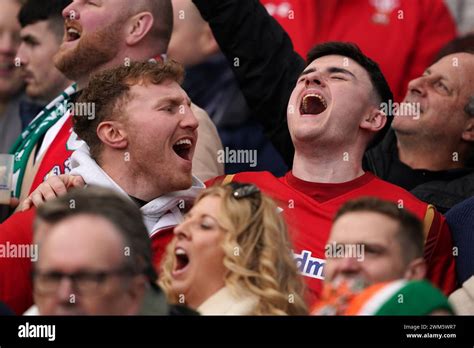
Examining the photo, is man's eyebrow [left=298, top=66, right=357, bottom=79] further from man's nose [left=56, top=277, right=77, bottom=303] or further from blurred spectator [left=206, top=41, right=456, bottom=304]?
man's nose [left=56, top=277, right=77, bottom=303]

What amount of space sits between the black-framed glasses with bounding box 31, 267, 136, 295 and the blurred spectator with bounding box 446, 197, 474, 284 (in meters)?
1.57

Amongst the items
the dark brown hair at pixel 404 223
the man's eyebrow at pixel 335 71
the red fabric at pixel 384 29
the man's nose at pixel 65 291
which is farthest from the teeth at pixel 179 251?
the red fabric at pixel 384 29

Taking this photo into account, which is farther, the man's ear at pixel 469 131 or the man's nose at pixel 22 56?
the man's nose at pixel 22 56

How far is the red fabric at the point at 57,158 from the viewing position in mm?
6113

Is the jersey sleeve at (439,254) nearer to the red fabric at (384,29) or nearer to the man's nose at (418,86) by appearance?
the man's nose at (418,86)

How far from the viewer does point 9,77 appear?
758 centimetres

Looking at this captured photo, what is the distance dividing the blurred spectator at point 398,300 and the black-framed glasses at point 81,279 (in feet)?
2.20

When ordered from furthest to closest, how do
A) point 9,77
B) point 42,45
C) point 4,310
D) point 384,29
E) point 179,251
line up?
1. point 9,77
2. point 42,45
3. point 384,29
4. point 179,251
5. point 4,310

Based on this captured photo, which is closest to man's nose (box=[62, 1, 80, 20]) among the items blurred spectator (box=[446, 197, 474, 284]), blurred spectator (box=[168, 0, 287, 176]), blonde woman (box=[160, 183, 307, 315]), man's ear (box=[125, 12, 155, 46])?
man's ear (box=[125, 12, 155, 46])

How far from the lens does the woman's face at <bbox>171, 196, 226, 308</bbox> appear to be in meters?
4.98

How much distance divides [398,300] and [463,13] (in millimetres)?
2828

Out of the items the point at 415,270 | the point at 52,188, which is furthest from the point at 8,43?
the point at 415,270

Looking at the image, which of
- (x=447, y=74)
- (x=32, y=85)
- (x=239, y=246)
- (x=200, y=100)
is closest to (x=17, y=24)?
(x=32, y=85)

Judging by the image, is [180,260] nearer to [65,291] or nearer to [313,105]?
[65,291]
